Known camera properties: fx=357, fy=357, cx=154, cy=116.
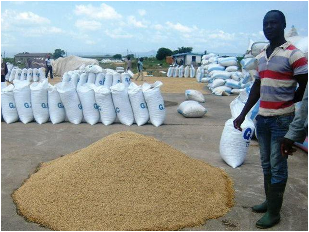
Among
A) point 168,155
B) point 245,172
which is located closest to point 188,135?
point 245,172

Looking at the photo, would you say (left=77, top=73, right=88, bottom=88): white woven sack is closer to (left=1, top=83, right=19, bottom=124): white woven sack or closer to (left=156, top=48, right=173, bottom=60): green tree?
(left=1, top=83, right=19, bottom=124): white woven sack

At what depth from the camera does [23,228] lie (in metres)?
2.69

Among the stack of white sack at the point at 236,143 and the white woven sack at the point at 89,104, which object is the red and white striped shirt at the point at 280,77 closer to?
the stack of white sack at the point at 236,143

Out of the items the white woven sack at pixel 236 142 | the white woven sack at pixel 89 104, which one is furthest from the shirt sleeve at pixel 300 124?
the white woven sack at pixel 89 104

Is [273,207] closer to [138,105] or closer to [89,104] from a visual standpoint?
[138,105]

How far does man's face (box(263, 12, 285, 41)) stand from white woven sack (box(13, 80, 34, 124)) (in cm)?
486

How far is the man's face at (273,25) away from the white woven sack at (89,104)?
4.20 metres

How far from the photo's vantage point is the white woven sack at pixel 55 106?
6270mm

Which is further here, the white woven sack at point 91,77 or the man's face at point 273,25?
the white woven sack at point 91,77

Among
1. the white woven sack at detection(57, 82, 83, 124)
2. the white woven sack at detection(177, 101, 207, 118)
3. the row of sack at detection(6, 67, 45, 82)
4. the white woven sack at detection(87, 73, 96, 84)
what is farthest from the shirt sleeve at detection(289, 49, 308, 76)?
the row of sack at detection(6, 67, 45, 82)

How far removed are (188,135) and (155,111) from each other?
0.84 meters

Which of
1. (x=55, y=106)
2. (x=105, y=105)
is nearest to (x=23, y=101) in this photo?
(x=55, y=106)

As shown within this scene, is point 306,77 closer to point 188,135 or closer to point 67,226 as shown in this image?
point 67,226

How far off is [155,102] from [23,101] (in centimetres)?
235
